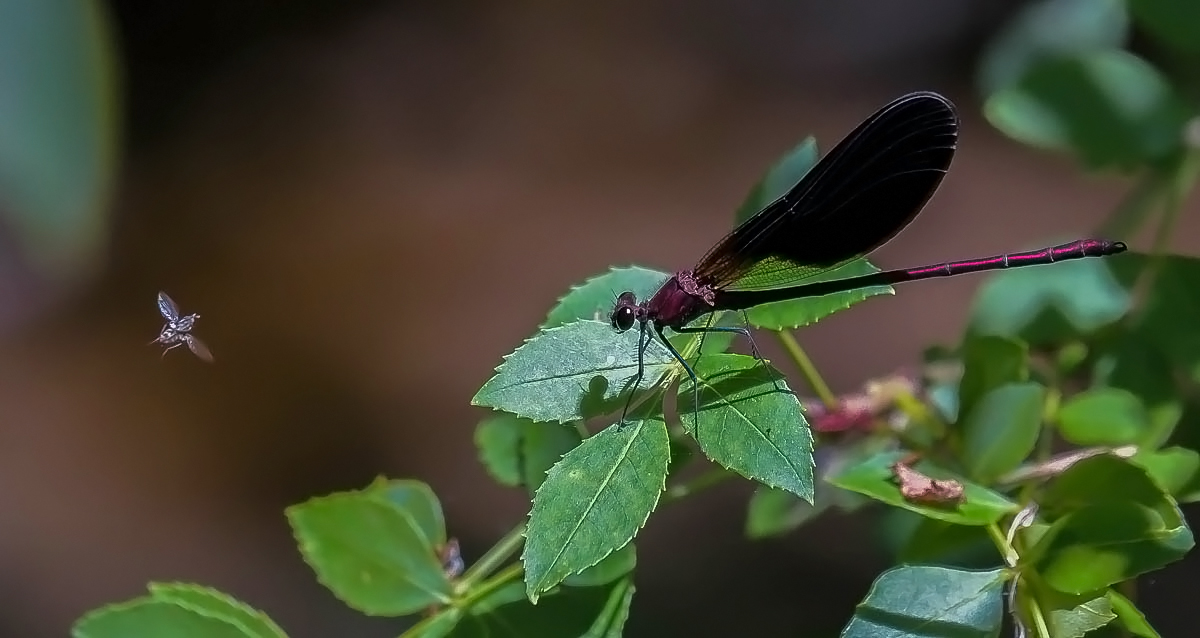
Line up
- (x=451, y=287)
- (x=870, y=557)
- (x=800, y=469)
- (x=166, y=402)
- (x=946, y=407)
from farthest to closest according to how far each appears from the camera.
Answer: (x=451, y=287)
(x=166, y=402)
(x=870, y=557)
(x=946, y=407)
(x=800, y=469)

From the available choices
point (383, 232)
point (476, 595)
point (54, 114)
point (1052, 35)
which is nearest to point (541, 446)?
point (476, 595)

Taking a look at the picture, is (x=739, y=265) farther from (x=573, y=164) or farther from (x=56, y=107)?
(x=573, y=164)

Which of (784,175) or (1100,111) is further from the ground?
(784,175)

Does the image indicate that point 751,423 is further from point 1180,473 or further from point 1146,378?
point 1146,378

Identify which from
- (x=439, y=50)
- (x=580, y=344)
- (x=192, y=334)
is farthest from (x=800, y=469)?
(x=439, y=50)

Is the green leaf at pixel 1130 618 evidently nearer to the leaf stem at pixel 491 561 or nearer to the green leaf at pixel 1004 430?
the green leaf at pixel 1004 430

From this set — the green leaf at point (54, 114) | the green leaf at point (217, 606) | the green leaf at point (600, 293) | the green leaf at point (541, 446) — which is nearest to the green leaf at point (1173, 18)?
the green leaf at point (600, 293)

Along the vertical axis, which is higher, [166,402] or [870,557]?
[166,402]
